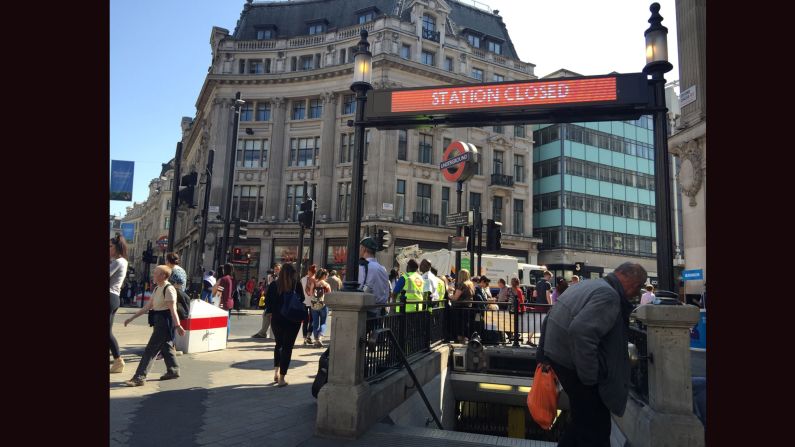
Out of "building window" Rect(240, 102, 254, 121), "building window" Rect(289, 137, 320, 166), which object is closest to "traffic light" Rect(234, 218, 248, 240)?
"building window" Rect(289, 137, 320, 166)

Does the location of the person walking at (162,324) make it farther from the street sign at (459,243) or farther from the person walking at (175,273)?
the street sign at (459,243)

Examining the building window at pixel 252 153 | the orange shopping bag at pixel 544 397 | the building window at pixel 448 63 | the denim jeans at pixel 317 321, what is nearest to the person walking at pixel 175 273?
the denim jeans at pixel 317 321

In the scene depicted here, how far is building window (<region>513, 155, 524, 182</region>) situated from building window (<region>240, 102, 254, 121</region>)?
23540 mm

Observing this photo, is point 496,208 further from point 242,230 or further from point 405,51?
point 242,230

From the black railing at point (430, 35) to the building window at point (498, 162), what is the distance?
11.0 meters

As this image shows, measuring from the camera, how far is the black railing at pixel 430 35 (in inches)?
1549

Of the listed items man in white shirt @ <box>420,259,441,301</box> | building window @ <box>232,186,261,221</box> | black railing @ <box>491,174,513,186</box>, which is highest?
black railing @ <box>491,174,513,186</box>

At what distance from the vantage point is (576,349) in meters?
3.43

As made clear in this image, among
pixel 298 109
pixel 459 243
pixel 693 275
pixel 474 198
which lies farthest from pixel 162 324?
pixel 298 109

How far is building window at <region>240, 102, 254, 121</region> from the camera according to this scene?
40441 mm

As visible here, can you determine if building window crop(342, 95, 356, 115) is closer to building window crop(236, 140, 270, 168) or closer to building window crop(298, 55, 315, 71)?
building window crop(298, 55, 315, 71)

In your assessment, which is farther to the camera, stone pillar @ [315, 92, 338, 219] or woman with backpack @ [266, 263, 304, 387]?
stone pillar @ [315, 92, 338, 219]

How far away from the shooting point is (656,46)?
5504mm

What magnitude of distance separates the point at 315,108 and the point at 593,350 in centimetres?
3879
